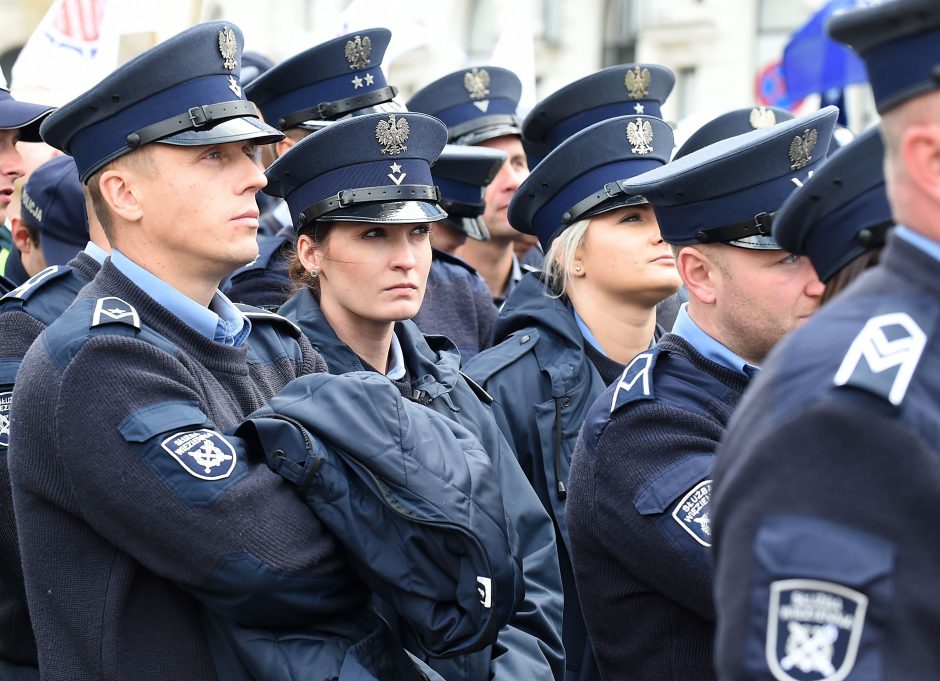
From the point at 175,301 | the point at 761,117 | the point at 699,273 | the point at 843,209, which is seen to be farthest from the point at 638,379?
the point at 761,117

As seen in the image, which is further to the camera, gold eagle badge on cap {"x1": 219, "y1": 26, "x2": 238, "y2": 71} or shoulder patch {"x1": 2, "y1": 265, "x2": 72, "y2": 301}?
shoulder patch {"x1": 2, "y1": 265, "x2": 72, "y2": 301}

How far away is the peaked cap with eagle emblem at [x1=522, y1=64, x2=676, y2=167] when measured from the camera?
568 cm

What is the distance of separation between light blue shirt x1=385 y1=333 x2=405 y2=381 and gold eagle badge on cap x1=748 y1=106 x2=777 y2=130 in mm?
1954

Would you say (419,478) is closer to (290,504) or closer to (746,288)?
(290,504)

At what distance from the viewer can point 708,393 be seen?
330cm

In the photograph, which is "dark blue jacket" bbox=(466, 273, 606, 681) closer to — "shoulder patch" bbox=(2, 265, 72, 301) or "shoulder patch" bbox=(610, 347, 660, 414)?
"shoulder patch" bbox=(610, 347, 660, 414)

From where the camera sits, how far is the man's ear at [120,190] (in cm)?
344

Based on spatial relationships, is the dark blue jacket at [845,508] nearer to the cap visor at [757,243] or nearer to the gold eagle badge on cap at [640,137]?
the cap visor at [757,243]

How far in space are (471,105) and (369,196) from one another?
8.79ft

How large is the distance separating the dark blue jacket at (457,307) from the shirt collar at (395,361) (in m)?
1.19

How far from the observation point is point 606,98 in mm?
5684

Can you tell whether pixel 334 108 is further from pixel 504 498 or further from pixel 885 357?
pixel 885 357

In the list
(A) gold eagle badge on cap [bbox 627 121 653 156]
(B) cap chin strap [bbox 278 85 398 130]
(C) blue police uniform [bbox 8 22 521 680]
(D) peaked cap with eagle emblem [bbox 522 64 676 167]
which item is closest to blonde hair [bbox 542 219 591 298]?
(A) gold eagle badge on cap [bbox 627 121 653 156]

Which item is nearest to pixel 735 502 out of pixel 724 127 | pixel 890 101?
pixel 890 101
